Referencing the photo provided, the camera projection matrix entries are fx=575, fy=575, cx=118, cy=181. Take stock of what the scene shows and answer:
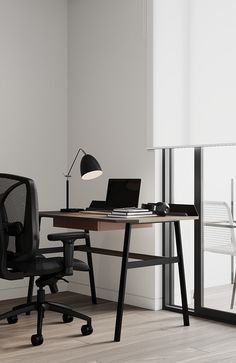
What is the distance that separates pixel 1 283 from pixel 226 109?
7.73 feet

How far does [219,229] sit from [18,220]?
1446 mm

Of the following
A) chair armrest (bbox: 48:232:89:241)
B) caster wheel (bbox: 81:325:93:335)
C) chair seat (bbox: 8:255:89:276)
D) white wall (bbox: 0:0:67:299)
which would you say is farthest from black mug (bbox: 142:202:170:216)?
white wall (bbox: 0:0:67:299)

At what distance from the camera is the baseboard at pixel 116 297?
4.41m

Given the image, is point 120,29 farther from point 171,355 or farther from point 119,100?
point 171,355

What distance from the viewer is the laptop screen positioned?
431cm

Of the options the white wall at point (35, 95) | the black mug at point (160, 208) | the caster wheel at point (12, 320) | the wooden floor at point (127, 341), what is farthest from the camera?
the white wall at point (35, 95)

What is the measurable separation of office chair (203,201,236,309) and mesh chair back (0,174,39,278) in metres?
1.33

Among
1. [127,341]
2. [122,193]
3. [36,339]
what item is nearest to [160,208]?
[122,193]

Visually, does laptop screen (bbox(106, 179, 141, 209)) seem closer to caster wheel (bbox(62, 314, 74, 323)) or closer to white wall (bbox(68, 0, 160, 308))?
white wall (bbox(68, 0, 160, 308))

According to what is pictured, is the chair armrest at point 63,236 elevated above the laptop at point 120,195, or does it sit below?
below

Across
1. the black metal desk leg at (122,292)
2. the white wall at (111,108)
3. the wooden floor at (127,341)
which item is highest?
the white wall at (111,108)

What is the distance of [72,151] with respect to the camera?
5.21m

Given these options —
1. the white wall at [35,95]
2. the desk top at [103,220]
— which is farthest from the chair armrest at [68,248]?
the white wall at [35,95]

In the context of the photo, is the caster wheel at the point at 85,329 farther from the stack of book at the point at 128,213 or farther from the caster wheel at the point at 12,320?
the stack of book at the point at 128,213
